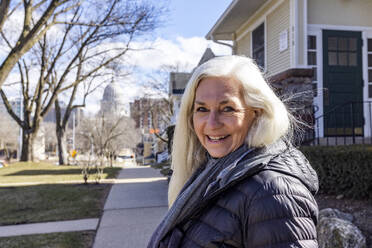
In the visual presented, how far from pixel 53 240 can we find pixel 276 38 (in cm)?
771

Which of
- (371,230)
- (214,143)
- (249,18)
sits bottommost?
(371,230)

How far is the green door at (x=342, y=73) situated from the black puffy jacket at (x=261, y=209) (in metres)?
8.10

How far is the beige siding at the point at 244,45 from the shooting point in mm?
12008

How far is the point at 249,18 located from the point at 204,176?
35.8 feet

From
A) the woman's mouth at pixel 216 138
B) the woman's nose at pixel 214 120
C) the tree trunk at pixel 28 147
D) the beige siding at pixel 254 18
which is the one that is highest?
the beige siding at pixel 254 18

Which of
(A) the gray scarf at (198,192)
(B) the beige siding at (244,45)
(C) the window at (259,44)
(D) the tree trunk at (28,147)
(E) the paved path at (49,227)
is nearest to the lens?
→ (A) the gray scarf at (198,192)

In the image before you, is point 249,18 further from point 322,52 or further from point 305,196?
point 305,196

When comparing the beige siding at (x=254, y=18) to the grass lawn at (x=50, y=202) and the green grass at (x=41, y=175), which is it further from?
the green grass at (x=41, y=175)

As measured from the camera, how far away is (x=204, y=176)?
1.47 metres

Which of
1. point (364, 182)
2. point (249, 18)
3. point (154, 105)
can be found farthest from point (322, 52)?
point (154, 105)

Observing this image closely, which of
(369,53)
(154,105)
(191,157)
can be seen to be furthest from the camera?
(154,105)

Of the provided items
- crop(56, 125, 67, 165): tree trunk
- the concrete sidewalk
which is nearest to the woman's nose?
the concrete sidewalk

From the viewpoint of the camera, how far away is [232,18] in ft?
37.1

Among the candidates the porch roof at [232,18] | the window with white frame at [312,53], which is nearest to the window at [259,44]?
the porch roof at [232,18]
